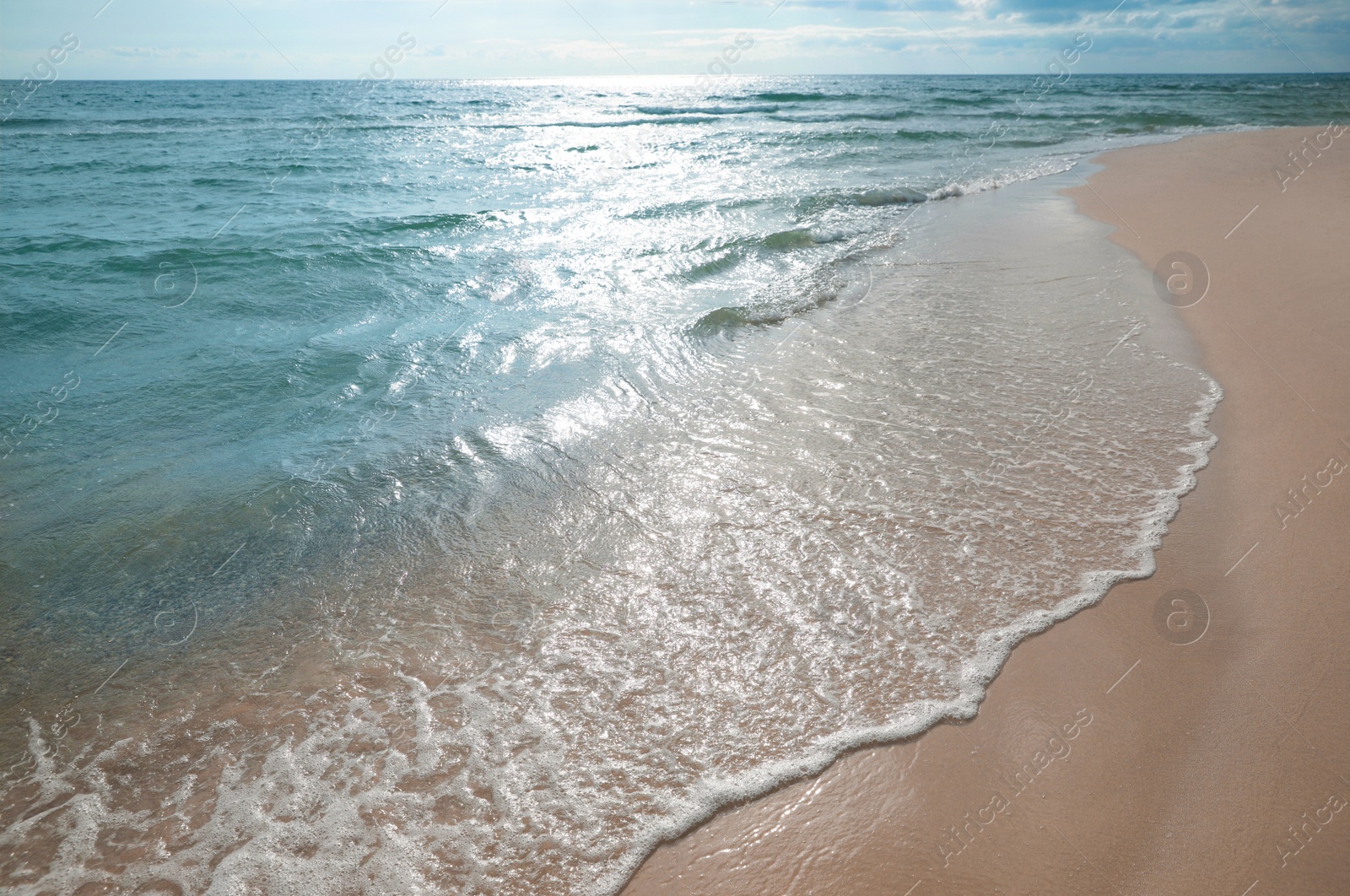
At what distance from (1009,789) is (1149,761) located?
547mm

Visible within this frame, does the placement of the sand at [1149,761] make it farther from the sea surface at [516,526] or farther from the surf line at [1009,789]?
the sea surface at [516,526]

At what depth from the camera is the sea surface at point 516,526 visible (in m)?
2.55

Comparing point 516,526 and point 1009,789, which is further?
point 516,526

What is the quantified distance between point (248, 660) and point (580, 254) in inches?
301

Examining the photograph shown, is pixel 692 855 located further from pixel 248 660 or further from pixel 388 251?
pixel 388 251

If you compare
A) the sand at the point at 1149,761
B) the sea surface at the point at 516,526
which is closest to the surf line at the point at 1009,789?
the sand at the point at 1149,761

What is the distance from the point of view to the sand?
2.24m

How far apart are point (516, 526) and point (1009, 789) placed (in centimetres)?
272

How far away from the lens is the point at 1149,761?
2.55 meters

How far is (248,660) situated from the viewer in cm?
321

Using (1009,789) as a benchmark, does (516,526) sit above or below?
above

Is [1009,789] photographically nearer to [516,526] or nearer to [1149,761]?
[1149,761]

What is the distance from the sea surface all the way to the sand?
16cm

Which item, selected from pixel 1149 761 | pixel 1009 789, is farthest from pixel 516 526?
pixel 1149 761
